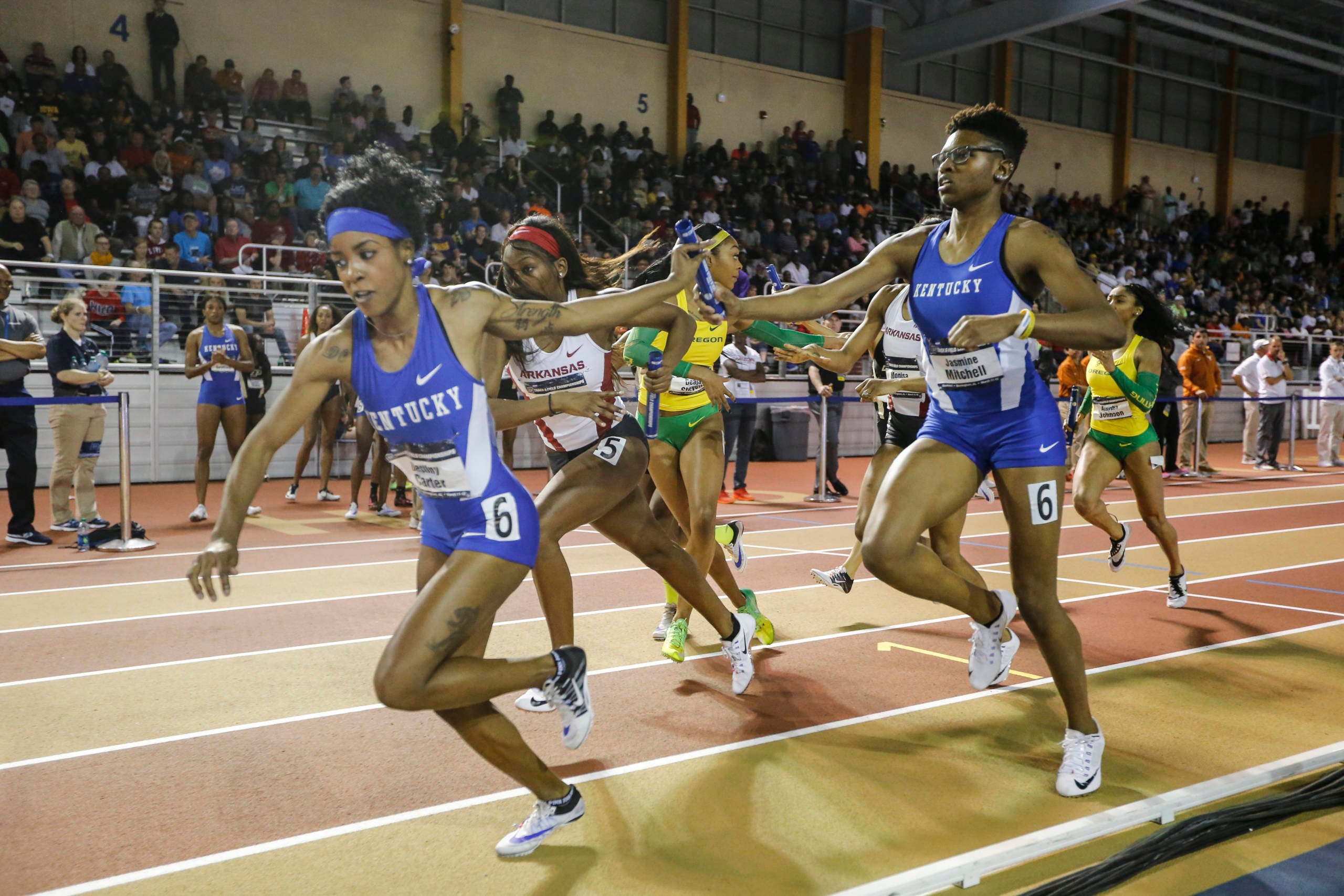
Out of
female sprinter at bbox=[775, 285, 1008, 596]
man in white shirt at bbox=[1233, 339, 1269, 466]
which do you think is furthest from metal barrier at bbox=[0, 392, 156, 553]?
man in white shirt at bbox=[1233, 339, 1269, 466]

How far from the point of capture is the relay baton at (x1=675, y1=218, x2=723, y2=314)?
12.8 ft

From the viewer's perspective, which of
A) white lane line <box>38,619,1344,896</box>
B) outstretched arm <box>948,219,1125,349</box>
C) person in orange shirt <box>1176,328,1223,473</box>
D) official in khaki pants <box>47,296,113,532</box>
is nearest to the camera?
white lane line <box>38,619,1344,896</box>

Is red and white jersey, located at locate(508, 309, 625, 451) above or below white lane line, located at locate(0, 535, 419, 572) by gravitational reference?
above

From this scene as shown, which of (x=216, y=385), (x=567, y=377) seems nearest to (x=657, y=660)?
(x=567, y=377)

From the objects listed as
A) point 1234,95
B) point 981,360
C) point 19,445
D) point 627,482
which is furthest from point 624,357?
point 1234,95

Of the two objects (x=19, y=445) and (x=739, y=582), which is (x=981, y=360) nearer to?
(x=739, y=582)

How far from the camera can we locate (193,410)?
44.4 feet

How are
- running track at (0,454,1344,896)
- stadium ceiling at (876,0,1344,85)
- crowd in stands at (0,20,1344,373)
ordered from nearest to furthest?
1. running track at (0,454,1344,896)
2. crowd in stands at (0,20,1344,373)
3. stadium ceiling at (876,0,1344,85)

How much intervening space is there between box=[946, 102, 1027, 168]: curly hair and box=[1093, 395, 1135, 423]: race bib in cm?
349

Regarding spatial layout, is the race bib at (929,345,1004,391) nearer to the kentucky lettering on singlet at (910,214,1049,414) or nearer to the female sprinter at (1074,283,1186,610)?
the kentucky lettering on singlet at (910,214,1049,414)

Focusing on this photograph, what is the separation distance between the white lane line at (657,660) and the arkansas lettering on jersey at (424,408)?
2071 mm

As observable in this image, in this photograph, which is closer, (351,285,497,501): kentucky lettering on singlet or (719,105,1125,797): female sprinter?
(351,285,497,501): kentucky lettering on singlet

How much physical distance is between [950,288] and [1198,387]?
580 inches

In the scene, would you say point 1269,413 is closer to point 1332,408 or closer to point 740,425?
point 1332,408
